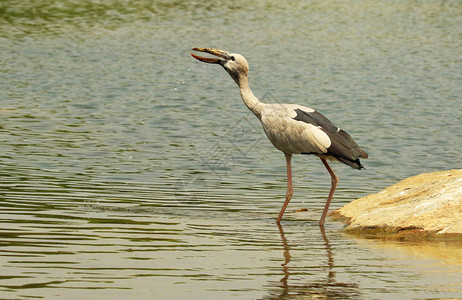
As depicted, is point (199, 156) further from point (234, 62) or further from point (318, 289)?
point (318, 289)

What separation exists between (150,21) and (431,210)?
3100 centimetres

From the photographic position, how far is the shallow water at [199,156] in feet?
25.2

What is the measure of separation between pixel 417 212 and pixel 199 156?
6126 mm

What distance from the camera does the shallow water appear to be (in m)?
7.70

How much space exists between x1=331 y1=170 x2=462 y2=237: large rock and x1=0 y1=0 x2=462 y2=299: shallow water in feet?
1.33

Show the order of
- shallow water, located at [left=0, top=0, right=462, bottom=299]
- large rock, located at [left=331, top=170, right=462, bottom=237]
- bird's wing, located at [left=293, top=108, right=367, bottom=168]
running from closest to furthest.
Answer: shallow water, located at [left=0, top=0, right=462, bottom=299] → large rock, located at [left=331, top=170, right=462, bottom=237] → bird's wing, located at [left=293, top=108, right=367, bottom=168]

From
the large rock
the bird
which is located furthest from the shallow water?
the bird

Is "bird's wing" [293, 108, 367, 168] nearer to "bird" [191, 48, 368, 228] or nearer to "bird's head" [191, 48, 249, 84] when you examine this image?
"bird" [191, 48, 368, 228]

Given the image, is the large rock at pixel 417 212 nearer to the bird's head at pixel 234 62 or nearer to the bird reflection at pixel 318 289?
the bird reflection at pixel 318 289

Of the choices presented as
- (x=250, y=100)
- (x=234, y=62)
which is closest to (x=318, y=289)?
(x=250, y=100)

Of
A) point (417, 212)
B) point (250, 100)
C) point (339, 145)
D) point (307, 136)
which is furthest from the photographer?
point (250, 100)

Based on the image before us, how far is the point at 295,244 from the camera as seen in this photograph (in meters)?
9.34

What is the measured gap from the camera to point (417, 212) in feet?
32.5

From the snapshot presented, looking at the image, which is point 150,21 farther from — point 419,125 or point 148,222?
point 148,222
